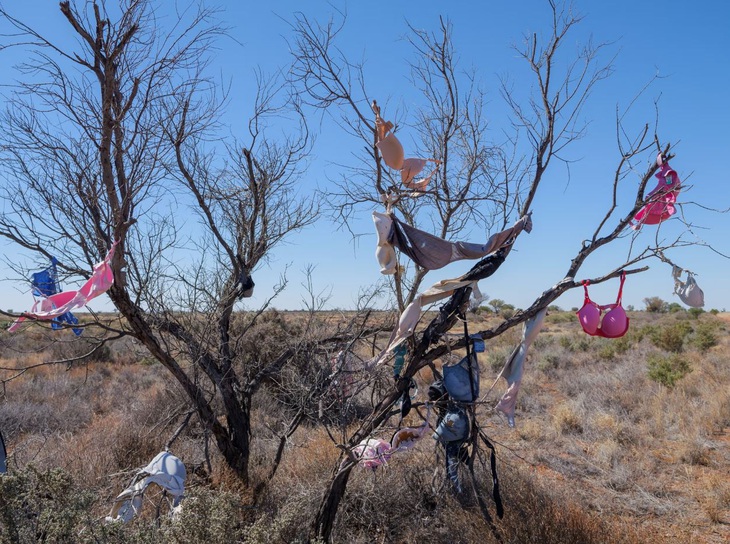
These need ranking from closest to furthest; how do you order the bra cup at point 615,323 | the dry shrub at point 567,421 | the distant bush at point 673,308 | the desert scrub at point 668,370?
the bra cup at point 615,323, the dry shrub at point 567,421, the desert scrub at point 668,370, the distant bush at point 673,308

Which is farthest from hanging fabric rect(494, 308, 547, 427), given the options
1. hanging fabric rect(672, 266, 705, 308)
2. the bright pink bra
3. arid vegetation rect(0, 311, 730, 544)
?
hanging fabric rect(672, 266, 705, 308)

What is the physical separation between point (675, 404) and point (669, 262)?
7.85 m

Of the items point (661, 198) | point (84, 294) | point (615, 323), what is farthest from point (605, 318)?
point (84, 294)

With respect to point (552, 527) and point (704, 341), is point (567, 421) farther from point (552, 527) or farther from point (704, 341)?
point (704, 341)

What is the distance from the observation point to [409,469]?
18.9ft

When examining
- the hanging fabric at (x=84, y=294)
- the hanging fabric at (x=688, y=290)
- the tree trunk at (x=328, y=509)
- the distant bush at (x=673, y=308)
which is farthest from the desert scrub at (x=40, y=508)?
the distant bush at (x=673, y=308)

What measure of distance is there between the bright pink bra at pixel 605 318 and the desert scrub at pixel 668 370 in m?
9.08

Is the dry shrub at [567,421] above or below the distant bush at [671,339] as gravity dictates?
below

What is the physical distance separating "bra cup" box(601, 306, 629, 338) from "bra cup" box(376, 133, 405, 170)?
5.59ft

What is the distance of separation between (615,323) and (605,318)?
0.07 metres

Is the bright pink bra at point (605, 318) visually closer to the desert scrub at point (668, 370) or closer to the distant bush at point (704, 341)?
the desert scrub at point (668, 370)

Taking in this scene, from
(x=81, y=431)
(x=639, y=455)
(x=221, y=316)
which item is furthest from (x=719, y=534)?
(x=81, y=431)

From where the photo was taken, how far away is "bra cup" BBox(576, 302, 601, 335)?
352 cm

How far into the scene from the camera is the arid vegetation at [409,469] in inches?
129
